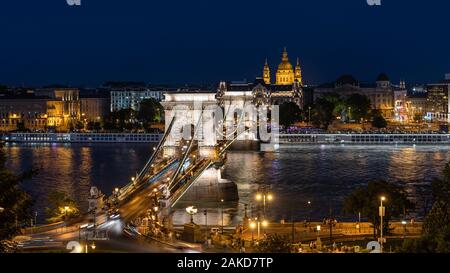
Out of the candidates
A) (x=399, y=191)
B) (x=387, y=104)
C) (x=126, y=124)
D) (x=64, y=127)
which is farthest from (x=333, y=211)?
(x=387, y=104)

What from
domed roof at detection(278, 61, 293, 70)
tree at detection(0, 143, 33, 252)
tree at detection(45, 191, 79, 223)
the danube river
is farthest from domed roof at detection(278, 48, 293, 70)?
tree at detection(0, 143, 33, 252)

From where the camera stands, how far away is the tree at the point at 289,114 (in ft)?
114

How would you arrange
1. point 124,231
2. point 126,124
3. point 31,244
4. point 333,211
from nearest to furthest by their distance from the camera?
1. point 31,244
2. point 124,231
3. point 333,211
4. point 126,124

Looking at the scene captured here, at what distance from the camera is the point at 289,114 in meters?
35.2

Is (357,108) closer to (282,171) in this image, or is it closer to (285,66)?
(285,66)

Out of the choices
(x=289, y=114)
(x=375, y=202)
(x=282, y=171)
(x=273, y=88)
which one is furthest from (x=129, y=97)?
(x=375, y=202)

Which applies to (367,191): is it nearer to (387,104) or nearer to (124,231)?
(124,231)

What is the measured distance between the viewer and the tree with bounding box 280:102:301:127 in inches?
1367

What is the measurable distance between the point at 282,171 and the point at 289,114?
16814 mm

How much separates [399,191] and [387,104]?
39729 millimetres

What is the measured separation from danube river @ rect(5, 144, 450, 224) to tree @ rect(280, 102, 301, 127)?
5866mm

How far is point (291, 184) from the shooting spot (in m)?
15.7

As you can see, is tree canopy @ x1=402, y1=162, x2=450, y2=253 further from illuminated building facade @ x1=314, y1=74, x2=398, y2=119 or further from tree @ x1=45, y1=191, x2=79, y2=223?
illuminated building facade @ x1=314, y1=74, x2=398, y2=119
